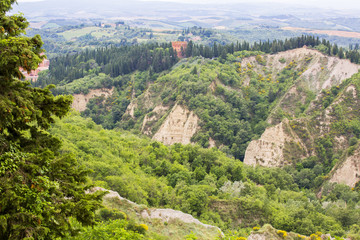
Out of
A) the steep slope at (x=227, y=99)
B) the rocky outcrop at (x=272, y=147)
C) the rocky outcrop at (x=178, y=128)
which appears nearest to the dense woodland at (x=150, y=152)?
the steep slope at (x=227, y=99)

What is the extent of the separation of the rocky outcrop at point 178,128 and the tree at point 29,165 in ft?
254

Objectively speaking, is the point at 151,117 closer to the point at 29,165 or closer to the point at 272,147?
the point at 272,147

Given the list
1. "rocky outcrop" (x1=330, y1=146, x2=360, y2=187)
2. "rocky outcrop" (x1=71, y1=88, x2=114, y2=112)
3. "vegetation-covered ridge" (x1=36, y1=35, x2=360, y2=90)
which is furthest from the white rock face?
"rocky outcrop" (x1=71, y1=88, x2=114, y2=112)

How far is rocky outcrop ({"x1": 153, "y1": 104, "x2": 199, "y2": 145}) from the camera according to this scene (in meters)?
89.1

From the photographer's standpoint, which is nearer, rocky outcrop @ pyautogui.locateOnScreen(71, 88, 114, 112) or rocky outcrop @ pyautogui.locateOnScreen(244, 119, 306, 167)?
rocky outcrop @ pyautogui.locateOnScreen(244, 119, 306, 167)

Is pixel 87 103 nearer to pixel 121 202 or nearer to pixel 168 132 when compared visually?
pixel 168 132

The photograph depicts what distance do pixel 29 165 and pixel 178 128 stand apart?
3132 inches

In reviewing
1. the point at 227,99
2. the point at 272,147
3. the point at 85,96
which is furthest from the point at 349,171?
the point at 85,96

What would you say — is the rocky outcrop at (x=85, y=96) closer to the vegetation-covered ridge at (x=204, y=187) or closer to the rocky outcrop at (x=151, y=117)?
the rocky outcrop at (x=151, y=117)

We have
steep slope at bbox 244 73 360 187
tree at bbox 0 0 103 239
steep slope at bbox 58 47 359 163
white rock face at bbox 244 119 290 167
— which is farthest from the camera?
steep slope at bbox 58 47 359 163

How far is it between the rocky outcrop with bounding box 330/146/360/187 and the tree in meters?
62.5

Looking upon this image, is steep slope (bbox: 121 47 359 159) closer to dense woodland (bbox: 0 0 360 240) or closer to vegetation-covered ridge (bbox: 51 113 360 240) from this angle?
dense woodland (bbox: 0 0 360 240)

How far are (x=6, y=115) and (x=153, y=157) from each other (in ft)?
160

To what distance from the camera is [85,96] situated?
11756 centimetres
